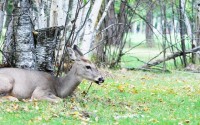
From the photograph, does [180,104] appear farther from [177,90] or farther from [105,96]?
[177,90]

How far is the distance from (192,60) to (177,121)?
11403 mm

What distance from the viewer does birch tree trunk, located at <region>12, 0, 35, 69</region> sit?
10.0 m

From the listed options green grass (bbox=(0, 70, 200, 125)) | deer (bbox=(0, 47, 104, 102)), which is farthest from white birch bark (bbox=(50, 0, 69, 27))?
deer (bbox=(0, 47, 104, 102))

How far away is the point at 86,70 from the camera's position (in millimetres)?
9781

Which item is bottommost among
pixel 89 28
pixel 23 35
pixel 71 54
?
pixel 71 54

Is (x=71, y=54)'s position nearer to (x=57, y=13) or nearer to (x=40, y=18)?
(x=40, y=18)

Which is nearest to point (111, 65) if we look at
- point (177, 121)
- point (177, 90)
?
point (177, 90)

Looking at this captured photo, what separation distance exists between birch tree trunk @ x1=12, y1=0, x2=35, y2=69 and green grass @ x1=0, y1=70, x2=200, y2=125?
3.75ft

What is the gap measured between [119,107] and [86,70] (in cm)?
115

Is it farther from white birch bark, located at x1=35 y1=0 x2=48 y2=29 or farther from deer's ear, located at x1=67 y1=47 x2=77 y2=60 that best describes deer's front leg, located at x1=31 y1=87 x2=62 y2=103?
white birch bark, located at x1=35 y1=0 x2=48 y2=29

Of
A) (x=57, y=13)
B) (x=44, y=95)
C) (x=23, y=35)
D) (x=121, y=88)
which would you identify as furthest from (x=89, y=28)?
(x=44, y=95)

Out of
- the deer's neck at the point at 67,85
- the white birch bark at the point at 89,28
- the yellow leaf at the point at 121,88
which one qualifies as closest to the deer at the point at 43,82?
the deer's neck at the point at 67,85

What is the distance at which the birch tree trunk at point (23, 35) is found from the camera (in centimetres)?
1002

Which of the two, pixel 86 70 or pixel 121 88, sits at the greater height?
pixel 86 70
